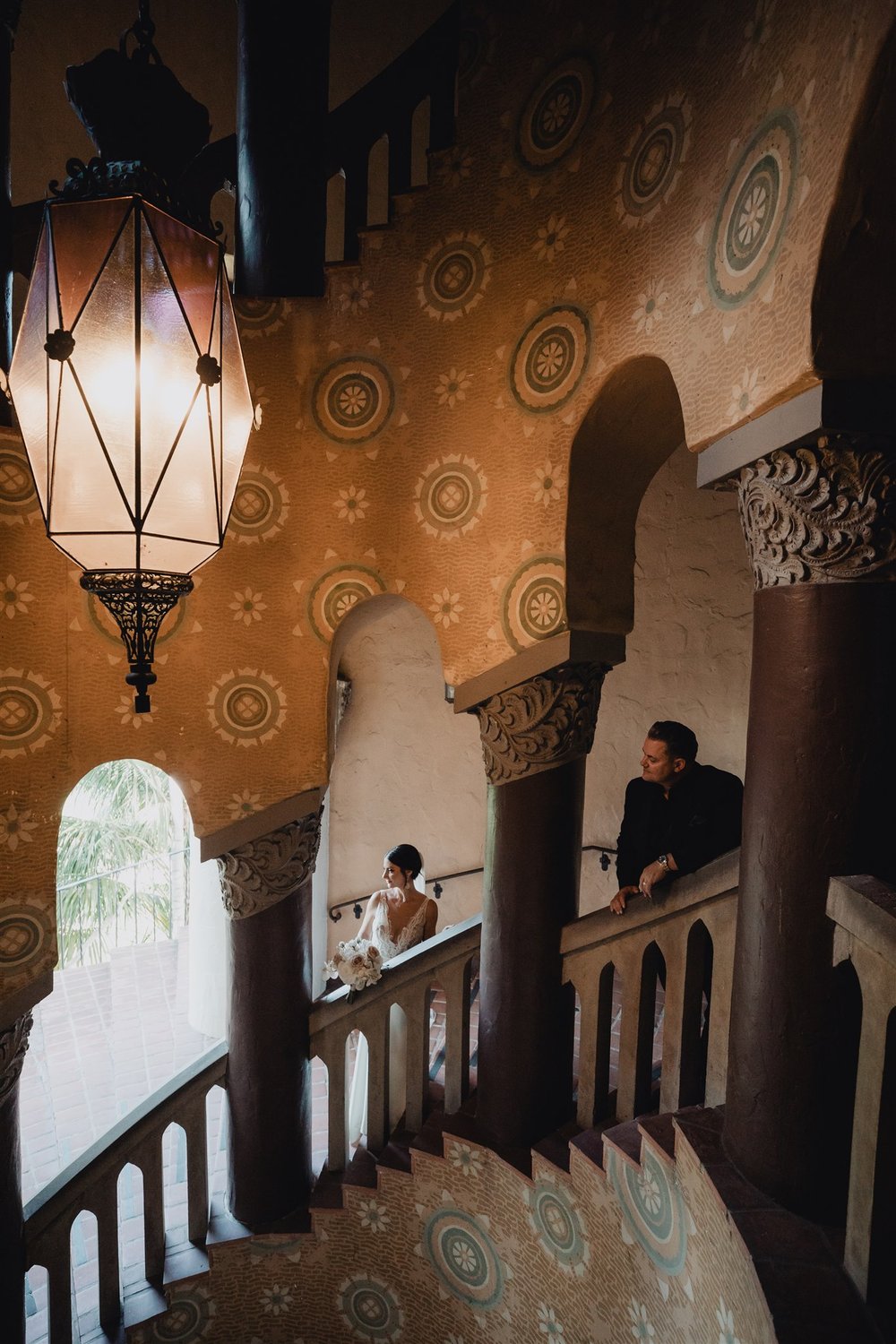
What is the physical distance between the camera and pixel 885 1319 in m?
1.76

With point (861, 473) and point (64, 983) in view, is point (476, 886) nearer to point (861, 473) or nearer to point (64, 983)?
point (64, 983)

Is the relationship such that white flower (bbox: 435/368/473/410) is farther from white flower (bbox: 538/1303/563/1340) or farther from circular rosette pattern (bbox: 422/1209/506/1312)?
white flower (bbox: 538/1303/563/1340)

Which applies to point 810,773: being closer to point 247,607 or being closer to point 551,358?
point 551,358

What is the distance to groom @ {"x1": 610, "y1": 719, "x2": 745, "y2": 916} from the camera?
2.89 m

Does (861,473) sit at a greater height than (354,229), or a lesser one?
lesser

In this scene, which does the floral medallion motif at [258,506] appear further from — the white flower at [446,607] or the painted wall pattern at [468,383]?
the white flower at [446,607]

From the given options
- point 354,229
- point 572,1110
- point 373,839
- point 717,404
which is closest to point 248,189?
point 354,229

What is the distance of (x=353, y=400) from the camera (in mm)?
3572

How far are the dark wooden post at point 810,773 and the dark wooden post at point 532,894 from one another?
1090 millimetres

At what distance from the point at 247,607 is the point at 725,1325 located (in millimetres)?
2989

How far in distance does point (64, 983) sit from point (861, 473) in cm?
818

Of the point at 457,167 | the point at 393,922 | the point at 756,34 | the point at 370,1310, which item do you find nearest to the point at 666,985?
the point at 393,922

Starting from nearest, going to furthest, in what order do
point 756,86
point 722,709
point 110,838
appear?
point 756,86 < point 722,709 < point 110,838

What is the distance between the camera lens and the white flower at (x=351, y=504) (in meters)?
3.62
